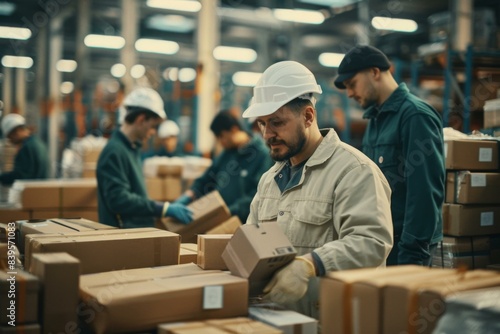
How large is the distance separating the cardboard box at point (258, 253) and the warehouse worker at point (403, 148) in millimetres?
1273

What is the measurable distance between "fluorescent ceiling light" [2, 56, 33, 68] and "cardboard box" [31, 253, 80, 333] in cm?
2080

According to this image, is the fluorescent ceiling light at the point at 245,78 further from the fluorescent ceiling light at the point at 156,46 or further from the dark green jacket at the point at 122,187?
the dark green jacket at the point at 122,187

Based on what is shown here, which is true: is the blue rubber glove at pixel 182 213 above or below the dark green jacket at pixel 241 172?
below

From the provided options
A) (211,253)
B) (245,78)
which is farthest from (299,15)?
(211,253)

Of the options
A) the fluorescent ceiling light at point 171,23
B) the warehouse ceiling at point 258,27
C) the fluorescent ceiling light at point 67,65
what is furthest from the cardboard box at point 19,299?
the fluorescent ceiling light at point 67,65

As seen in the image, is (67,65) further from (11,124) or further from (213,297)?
(213,297)

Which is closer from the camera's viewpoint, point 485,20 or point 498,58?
point 498,58

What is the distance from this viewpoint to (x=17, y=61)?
20969 mm

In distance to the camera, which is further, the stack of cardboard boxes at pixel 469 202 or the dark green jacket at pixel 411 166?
the stack of cardboard boxes at pixel 469 202

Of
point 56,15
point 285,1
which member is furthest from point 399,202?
point 56,15

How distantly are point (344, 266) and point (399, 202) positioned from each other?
1327 mm

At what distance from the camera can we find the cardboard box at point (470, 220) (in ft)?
12.9

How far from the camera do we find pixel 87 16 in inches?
551

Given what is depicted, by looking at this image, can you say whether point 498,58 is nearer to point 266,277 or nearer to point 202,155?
point 266,277
